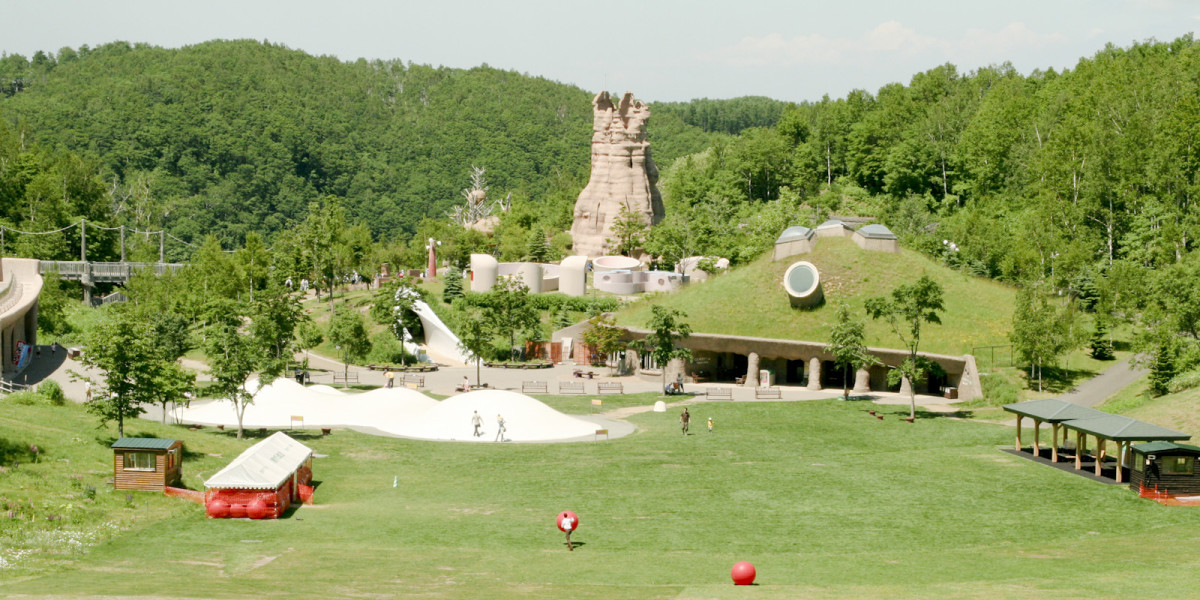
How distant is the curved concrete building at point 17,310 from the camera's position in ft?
217

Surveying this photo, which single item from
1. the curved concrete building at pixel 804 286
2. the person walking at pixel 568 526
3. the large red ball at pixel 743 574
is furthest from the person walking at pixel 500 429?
the curved concrete building at pixel 804 286

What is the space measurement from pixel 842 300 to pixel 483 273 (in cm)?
3391

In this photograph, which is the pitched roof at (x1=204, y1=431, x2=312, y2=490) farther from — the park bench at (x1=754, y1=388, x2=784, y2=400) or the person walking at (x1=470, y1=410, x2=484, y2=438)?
the park bench at (x1=754, y1=388, x2=784, y2=400)

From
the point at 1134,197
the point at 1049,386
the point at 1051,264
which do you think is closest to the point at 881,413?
the point at 1049,386

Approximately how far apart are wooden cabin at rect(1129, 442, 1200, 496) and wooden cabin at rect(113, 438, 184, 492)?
1143 inches

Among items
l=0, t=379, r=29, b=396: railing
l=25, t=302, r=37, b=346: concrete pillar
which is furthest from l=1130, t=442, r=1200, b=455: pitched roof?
l=25, t=302, r=37, b=346: concrete pillar

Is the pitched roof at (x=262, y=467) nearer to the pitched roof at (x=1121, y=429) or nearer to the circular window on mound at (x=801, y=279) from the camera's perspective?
the pitched roof at (x=1121, y=429)

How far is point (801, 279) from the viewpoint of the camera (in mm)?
70062

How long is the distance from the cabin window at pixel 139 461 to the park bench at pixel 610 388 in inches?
1257

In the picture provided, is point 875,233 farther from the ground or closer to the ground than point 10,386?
farther from the ground

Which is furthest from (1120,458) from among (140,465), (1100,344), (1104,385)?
(140,465)

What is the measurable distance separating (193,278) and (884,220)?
59.7 m

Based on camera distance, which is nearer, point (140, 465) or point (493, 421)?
point (140, 465)

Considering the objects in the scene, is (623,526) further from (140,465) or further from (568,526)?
(140,465)
